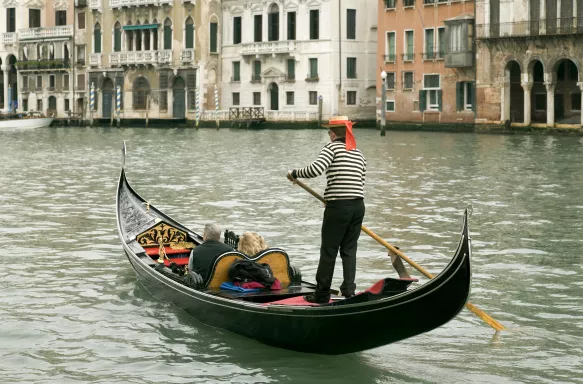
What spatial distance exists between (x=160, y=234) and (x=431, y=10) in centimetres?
3398

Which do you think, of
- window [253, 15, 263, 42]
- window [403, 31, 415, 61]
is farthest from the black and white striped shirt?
window [253, 15, 263, 42]

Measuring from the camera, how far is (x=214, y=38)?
171 ft

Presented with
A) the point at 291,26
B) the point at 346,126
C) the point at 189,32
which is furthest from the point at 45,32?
the point at 346,126

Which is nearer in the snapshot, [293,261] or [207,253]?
[207,253]

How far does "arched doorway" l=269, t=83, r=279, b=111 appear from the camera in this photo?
49.9 meters

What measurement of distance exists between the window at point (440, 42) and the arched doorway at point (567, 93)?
16.0 ft

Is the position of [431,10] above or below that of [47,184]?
above

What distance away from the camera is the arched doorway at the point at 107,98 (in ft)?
186

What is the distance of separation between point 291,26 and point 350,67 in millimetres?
3543

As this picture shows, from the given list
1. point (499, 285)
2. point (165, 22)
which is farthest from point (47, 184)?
point (165, 22)

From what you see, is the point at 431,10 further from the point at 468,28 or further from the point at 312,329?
the point at 312,329

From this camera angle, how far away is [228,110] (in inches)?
1999

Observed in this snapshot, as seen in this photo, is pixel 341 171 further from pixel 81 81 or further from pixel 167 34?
pixel 81 81

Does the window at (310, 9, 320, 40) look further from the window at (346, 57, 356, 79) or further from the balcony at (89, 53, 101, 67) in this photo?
the balcony at (89, 53, 101, 67)
